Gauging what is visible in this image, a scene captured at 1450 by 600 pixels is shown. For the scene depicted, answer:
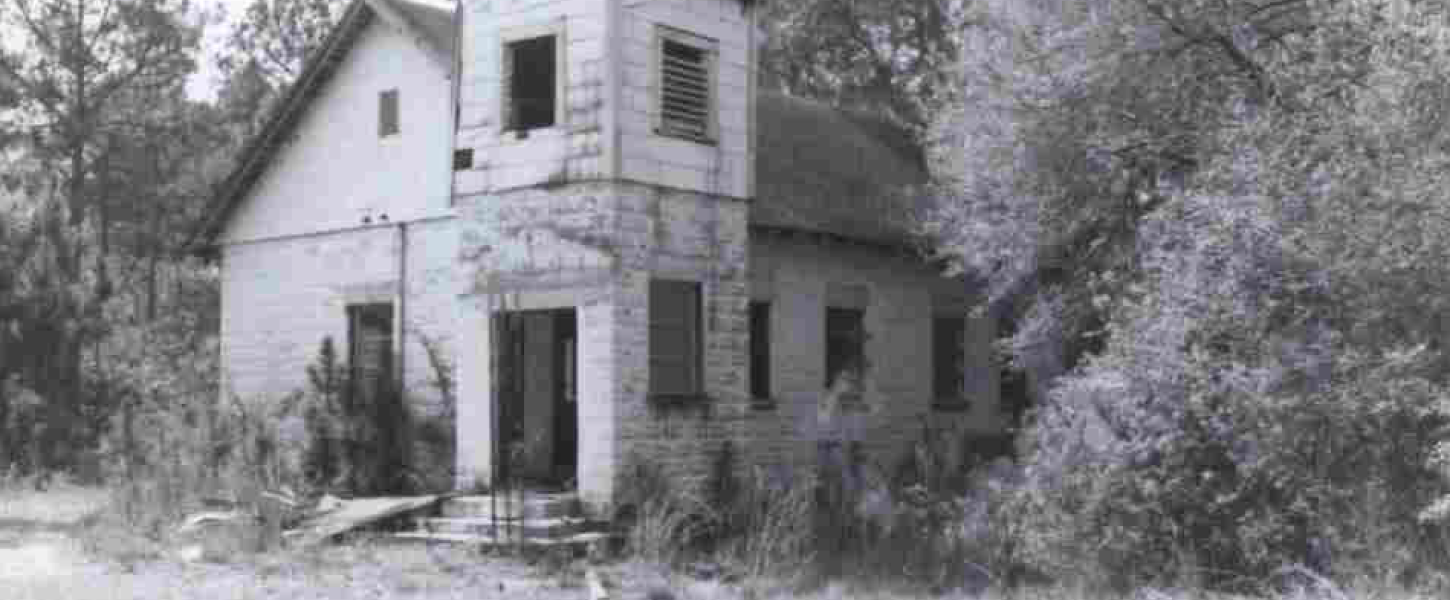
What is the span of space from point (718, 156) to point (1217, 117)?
18.7 ft

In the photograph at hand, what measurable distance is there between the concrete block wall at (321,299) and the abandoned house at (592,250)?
40mm

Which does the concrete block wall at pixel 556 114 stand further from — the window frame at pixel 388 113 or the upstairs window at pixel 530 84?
the window frame at pixel 388 113

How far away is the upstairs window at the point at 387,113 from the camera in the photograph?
71.6 ft

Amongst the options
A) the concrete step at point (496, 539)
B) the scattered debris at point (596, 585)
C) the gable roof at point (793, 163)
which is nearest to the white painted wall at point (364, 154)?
the gable roof at point (793, 163)

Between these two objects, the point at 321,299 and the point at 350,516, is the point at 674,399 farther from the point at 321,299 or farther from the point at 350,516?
the point at 321,299

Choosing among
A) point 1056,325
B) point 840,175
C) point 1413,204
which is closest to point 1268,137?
point 1413,204

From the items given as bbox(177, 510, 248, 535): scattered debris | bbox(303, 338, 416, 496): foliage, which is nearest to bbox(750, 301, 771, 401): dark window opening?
bbox(303, 338, 416, 496): foliage

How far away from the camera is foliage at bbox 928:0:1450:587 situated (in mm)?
12484

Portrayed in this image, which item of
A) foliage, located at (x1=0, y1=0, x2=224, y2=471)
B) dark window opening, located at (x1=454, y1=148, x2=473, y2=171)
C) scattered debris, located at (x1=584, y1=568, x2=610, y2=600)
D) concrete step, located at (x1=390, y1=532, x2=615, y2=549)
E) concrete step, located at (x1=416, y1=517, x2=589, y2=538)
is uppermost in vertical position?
foliage, located at (x1=0, y1=0, x2=224, y2=471)

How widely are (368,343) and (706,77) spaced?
21.8 feet

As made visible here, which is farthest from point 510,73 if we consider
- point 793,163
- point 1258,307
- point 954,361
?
point 954,361

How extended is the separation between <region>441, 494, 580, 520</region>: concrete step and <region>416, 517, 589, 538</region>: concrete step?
0.08m

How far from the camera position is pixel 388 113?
21906 millimetres

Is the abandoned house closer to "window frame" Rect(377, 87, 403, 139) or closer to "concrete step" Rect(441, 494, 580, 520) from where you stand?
"window frame" Rect(377, 87, 403, 139)
